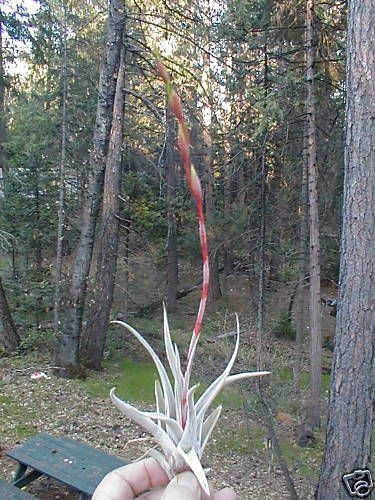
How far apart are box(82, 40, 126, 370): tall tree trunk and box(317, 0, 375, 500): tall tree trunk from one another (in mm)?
4749

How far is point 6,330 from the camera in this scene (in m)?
7.89

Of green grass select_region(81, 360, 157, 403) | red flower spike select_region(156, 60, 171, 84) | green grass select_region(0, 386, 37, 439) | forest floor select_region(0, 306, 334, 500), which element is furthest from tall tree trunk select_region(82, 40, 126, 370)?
red flower spike select_region(156, 60, 171, 84)

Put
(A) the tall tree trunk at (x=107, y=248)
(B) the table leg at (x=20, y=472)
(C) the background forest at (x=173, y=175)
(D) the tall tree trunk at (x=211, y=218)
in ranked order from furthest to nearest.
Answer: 1. (D) the tall tree trunk at (x=211, y=218)
2. (A) the tall tree trunk at (x=107, y=248)
3. (C) the background forest at (x=173, y=175)
4. (B) the table leg at (x=20, y=472)

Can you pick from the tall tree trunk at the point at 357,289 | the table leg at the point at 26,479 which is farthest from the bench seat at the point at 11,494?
the tall tree trunk at the point at 357,289

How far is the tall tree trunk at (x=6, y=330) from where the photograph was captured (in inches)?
304

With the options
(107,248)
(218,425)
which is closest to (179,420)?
(218,425)

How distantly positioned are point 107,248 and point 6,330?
2158mm

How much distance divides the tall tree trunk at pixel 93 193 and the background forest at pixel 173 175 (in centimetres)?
2

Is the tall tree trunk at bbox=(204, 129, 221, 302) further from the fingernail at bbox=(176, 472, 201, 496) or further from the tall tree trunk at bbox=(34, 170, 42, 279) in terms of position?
the fingernail at bbox=(176, 472, 201, 496)

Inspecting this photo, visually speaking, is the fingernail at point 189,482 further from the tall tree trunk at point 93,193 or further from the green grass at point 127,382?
the tall tree trunk at point 93,193

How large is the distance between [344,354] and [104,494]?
10.2ft

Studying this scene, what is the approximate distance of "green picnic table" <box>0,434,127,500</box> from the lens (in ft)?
12.3

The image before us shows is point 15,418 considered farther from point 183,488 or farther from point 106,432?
point 183,488

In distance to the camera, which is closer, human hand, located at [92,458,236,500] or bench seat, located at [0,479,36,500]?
human hand, located at [92,458,236,500]
